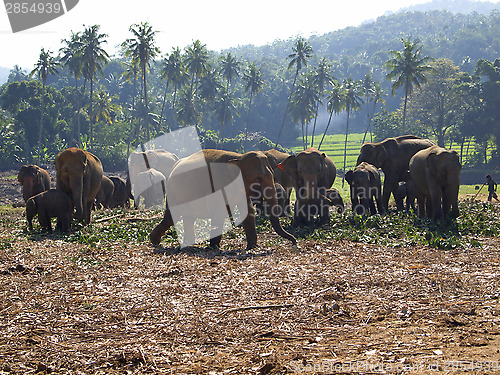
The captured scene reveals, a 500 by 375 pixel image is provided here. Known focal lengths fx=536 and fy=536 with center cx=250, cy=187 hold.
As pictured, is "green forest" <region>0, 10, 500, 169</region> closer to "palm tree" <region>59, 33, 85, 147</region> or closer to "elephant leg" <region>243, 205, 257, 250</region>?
"palm tree" <region>59, 33, 85, 147</region>

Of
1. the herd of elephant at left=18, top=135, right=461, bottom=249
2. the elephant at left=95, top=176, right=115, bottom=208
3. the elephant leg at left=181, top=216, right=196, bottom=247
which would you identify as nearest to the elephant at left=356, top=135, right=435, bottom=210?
the herd of elephant at left=18, top=135, right=461, bottom=249

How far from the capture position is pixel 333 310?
284 inches

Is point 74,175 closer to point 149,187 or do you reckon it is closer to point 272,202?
point 272,202

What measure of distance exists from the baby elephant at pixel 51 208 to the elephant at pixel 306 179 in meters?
6.09

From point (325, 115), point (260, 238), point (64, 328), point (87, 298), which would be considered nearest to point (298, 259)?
point (260, 238)

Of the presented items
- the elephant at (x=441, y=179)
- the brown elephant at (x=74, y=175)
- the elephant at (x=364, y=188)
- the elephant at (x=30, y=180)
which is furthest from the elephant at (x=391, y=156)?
the elephant at (x=30, y=180)

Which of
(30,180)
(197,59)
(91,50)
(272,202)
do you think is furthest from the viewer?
(197,59)

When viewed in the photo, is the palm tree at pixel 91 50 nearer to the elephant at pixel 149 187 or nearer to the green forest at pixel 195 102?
the green forest at pixel 195 102

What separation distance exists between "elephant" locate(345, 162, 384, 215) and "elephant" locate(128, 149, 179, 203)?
13509mm

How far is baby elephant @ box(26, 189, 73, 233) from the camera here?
583 inches

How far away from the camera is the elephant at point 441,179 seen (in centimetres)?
1529

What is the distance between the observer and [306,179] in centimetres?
1504

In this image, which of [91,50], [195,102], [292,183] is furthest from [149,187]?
[195,102]

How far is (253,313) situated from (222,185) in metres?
5.28
